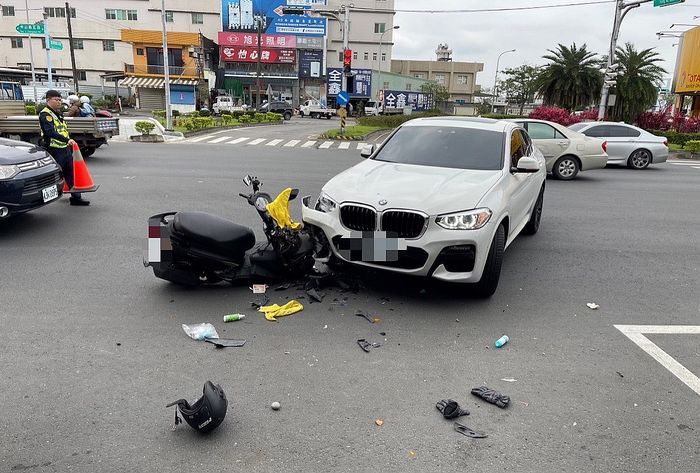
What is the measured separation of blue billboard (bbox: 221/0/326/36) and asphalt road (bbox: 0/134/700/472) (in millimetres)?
66086

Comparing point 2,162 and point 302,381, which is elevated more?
point 2,162

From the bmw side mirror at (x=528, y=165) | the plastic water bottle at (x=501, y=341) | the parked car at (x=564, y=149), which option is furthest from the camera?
the parked car at (x=564, y=149)

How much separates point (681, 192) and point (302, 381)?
39.5 feet

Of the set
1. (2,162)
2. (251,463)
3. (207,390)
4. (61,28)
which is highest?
(61,28)

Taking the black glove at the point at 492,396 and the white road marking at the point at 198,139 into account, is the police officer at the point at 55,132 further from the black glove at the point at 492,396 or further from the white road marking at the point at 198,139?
the white road marking at the point at 198,139

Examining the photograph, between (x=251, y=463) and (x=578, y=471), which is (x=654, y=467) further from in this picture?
(x=251, y=463)

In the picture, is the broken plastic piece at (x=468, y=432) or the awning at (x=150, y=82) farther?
the awning at (x=150, y=82)

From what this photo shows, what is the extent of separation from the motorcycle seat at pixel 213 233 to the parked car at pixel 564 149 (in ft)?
32.7

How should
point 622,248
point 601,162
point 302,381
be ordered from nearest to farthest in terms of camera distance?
1. point 302,381
2. point 622,248
3. point 601,162

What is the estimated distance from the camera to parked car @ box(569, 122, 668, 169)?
16.0m

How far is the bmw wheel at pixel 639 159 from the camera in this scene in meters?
16.3

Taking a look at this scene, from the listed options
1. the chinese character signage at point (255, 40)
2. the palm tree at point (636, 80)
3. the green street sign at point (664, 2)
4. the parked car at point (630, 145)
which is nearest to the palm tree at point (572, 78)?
the palm tree at point (636, 80)

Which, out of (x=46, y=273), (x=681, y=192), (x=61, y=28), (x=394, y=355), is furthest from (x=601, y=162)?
(x=61, y=28)

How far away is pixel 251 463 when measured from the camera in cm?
270
